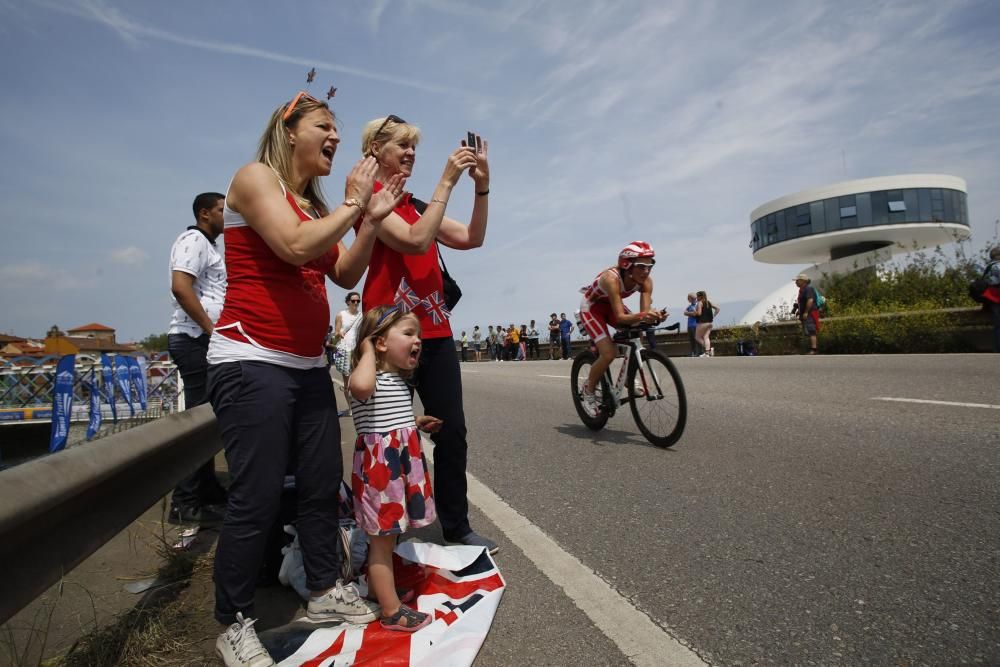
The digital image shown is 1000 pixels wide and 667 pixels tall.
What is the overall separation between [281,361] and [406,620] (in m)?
1.10

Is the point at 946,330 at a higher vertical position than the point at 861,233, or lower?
lower

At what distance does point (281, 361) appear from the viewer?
2275mm

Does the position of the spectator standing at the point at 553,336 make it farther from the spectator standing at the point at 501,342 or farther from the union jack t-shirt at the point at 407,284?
the union jack t-shirt at the point at 407,284

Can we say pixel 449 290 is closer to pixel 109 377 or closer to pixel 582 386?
pixel 582 386

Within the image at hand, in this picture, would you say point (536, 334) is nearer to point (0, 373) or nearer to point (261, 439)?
point (0, 373)

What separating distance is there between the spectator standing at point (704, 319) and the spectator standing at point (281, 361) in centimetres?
1673

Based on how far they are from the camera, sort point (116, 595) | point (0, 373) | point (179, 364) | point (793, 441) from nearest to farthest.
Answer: point (116, 595) → point (179, 364) → point (793, 441) → point (0, 373)

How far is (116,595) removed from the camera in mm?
2771

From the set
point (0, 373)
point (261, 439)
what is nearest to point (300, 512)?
point (261, 439)

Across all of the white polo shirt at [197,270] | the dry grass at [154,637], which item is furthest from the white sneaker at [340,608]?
the white polo shirt at [197,270]

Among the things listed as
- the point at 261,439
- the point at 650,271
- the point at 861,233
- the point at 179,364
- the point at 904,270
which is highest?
the point at 861,233

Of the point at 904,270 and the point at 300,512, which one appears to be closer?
the point at 300,512

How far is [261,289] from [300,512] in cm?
91

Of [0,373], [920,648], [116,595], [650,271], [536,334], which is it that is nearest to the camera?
[920,648]
